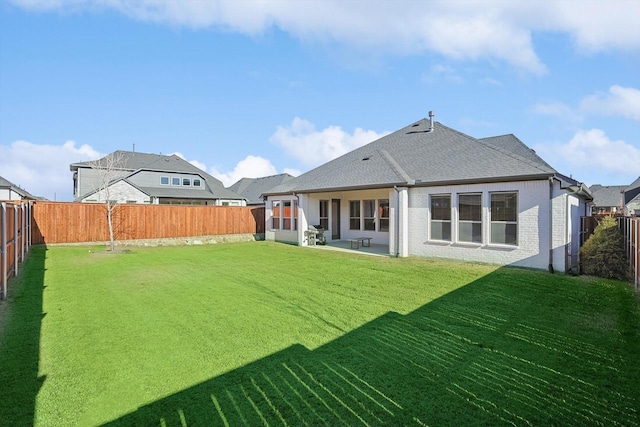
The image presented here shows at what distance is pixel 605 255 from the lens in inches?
369

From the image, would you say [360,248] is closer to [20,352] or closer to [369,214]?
[369,214]

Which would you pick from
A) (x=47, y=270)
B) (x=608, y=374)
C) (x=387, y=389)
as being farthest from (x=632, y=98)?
(x=47, y=270)

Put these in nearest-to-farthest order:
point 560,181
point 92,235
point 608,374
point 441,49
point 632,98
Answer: point 608,374 → point 560,181 → point 441,49 → point 92,235 → point 632,98

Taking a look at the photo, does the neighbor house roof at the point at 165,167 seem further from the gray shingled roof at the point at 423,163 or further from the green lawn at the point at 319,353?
Answer: the green lawn at the point at 319,353

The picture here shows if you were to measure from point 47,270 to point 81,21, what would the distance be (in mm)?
8505

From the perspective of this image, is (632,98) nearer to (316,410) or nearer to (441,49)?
(441,49)

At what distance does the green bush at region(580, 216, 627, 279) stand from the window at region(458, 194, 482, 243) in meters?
2.90

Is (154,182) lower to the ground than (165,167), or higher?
lower

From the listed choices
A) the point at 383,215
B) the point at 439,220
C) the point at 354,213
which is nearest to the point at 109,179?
the point at 354,213

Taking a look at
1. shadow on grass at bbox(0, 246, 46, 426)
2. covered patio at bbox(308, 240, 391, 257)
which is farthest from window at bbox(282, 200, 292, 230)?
shadow on grass at bbox(0, 246, 46, 426)

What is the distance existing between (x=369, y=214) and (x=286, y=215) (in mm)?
4704

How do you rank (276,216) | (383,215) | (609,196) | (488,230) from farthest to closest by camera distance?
(609,196) → (276,216) → (383,215) → (488,230)

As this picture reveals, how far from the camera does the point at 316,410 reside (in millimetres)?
3061

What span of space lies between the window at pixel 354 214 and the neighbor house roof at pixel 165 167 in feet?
62.5
